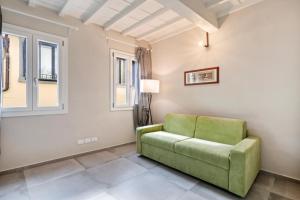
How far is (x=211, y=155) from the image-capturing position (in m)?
2.12

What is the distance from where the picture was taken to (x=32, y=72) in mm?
2689

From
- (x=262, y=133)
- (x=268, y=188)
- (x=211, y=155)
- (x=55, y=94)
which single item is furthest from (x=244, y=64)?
(x=55, y=94)

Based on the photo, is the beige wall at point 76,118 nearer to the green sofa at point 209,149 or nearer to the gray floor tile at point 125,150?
the gray floor tile at point 125,150

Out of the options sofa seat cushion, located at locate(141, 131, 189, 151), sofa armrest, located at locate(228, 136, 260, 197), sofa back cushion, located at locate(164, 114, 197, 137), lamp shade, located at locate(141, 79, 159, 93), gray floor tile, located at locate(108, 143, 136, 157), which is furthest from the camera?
lamp shade, located at locate(141, 79, 159, 93)

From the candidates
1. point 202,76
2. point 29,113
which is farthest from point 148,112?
point 29,113

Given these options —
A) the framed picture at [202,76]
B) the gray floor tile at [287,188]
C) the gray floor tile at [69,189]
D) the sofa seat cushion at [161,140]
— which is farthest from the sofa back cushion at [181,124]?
the gray floor tile at [69,189]

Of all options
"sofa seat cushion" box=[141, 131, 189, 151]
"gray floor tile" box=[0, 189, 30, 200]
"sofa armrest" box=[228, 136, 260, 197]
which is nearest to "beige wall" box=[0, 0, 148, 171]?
"gray floor tile" box=[0, 189, 30, 200]

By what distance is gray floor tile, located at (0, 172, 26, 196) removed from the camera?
204 cm

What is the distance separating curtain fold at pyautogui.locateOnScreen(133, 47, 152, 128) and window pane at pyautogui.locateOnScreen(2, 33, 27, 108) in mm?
2264

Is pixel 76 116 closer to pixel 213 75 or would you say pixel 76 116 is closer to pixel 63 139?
pixel 63 139

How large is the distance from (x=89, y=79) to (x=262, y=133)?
10.7 ft

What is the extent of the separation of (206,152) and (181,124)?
3.43ft

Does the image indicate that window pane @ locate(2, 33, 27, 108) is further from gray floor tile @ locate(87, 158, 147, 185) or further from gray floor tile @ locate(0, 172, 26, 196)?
gray floor tile @ locate(87, 158, 147, 185)

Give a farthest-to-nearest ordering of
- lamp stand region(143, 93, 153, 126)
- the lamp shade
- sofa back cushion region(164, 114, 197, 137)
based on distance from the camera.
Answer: lamp stand region(143, 93, 153, 126) < the lamp shade < sofa back cushion region(164, 114, 197, 137)
